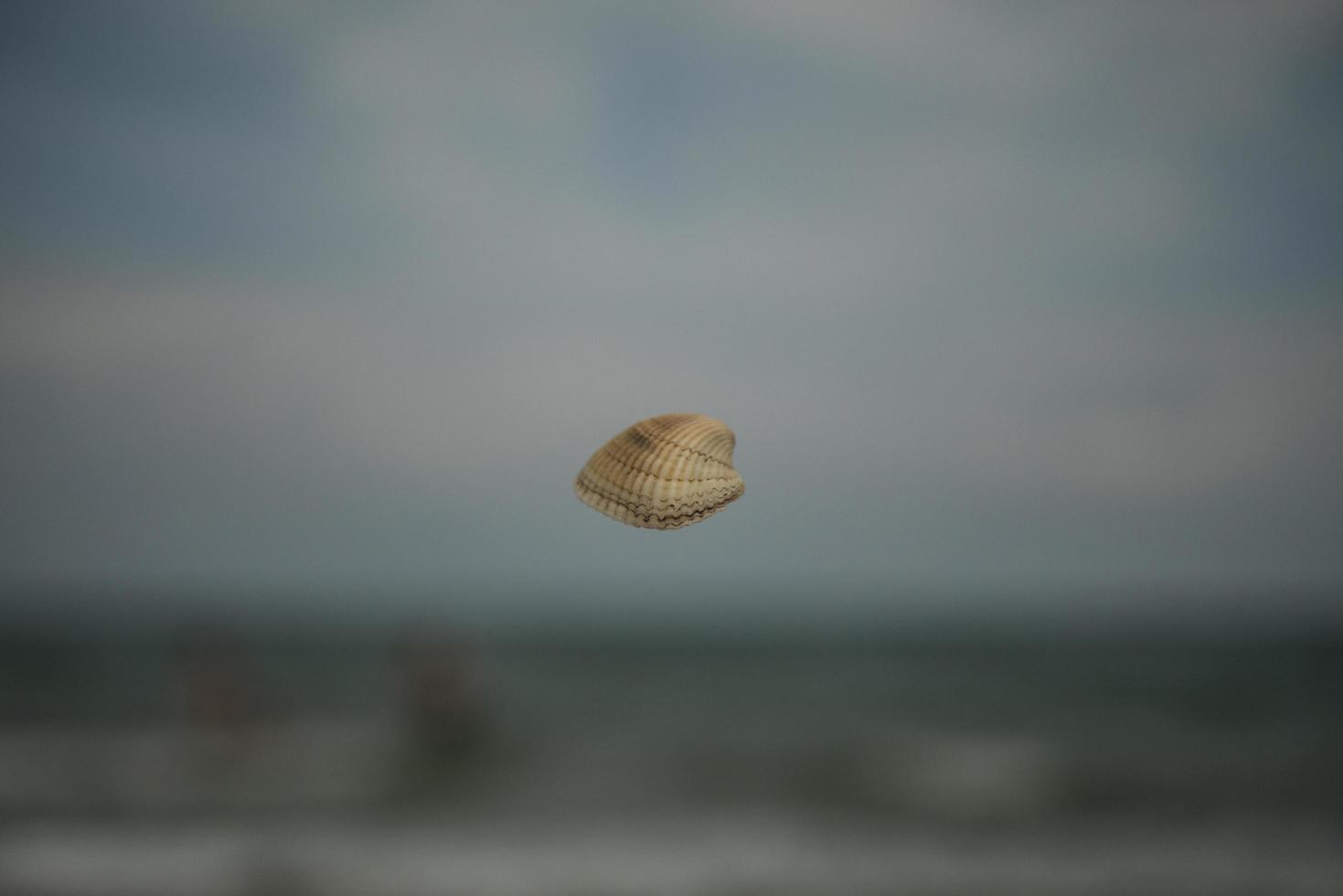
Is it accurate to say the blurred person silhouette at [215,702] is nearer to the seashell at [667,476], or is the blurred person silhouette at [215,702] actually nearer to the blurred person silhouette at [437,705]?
the blurred person silhouette at [437,705]

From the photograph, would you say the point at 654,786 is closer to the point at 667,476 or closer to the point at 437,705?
the point at 437,705

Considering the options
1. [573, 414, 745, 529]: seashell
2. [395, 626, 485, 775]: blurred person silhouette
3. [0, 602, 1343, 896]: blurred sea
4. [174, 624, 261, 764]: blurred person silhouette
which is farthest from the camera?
[395, 626, 485, 775]: blurred person silhouette

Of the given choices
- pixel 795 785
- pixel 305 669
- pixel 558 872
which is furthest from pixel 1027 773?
pixel 305 669

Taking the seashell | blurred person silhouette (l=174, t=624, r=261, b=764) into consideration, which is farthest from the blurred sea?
the seashell

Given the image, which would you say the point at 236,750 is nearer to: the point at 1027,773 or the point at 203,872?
the point at 203,872

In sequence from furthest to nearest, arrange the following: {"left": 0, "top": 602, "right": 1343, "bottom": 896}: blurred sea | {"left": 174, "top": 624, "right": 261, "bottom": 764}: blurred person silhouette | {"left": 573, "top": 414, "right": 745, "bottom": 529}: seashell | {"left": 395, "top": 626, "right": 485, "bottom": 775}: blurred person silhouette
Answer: {"left": 395, "top": 626, "right": 485, "bottom": 775}: blurred person silhouette, {"left": 174, "top": 624, "right": 261, "bottom": 764}: blurred person silhouette, {"left": 0, "top": 602, "right": 1343, "bottom": 896}: blurred sea, {"left": 573, "top": 414, "right": 745, "bottom": 529}: seashell

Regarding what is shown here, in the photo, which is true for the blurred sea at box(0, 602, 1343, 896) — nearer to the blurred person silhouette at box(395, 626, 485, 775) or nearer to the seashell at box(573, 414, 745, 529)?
the blurred person silhouette at box(395, 626, 485, 775)
